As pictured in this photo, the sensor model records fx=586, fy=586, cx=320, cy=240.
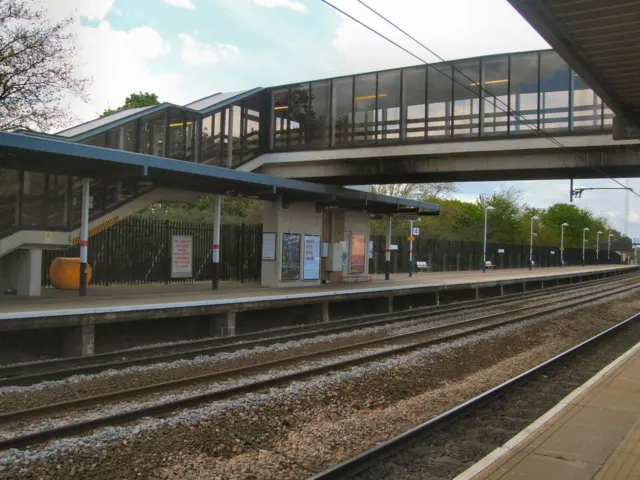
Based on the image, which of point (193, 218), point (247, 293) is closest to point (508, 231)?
point (193, 218)

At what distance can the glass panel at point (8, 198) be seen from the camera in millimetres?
14375

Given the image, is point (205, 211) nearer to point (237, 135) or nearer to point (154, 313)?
point (237, 135)

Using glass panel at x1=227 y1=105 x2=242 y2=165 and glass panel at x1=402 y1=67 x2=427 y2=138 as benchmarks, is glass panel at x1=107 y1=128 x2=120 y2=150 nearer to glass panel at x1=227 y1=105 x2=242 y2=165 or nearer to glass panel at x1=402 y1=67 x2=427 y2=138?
glass panel at x1=227 y1=105 x2=242 y2=165

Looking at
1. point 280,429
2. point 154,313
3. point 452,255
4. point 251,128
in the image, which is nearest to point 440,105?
point 251,128

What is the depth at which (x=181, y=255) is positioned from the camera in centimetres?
1977

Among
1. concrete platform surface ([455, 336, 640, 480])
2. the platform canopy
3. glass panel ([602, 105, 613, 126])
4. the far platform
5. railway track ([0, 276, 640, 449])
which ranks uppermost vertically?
glass panel ([602, 105, 613, 126])

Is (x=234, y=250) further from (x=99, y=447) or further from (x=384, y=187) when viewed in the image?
(x=384, y=187)

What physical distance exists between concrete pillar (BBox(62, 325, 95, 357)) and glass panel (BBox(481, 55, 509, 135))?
15429 mm

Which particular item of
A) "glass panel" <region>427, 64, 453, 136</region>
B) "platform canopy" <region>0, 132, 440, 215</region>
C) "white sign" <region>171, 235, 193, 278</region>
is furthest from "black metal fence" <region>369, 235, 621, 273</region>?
"white sign" <region>171, 235, 193, 278</region>

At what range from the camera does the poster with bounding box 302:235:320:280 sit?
21.6 m

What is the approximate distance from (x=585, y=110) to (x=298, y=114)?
11.2 meters

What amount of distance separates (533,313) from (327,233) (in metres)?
8.22

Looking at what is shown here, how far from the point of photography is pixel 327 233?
2334cm

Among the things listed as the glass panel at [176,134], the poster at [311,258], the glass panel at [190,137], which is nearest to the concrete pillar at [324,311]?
the poster at [311,258]
